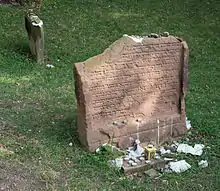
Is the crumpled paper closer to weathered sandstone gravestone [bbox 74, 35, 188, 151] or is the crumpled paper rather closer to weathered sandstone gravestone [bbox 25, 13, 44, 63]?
weathered sandstone gravestone [bbox 74, 35, 188, 151]

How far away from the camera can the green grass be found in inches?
204

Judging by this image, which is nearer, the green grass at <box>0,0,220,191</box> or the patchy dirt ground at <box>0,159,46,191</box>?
the patchy dirt ground at <box>0,159,46,191</box>

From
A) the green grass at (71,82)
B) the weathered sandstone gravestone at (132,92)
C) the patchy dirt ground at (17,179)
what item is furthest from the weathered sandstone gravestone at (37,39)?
the patchy dirt ground at (17,179)

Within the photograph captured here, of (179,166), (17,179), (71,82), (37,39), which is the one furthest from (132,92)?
(37,39)

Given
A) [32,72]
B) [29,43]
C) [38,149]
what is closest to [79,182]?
[38,149]

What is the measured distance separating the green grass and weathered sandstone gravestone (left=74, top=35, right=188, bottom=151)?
16.7 inches

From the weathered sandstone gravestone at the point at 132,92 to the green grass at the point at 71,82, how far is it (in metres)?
0.42

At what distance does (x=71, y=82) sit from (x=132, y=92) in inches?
97.5

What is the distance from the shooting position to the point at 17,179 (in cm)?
488

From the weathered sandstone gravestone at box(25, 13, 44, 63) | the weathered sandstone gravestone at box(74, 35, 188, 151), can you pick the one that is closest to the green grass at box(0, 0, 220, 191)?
the weathered sandstone gravestone at box(25, 13, 44, 63)

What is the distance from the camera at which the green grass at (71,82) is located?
5.18 meters

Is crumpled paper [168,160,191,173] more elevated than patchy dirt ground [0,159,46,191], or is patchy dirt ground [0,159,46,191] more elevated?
patchy dirt ground [0,159,46,191]

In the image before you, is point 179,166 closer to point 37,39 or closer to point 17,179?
point 17,179

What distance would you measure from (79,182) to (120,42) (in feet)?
5.89
